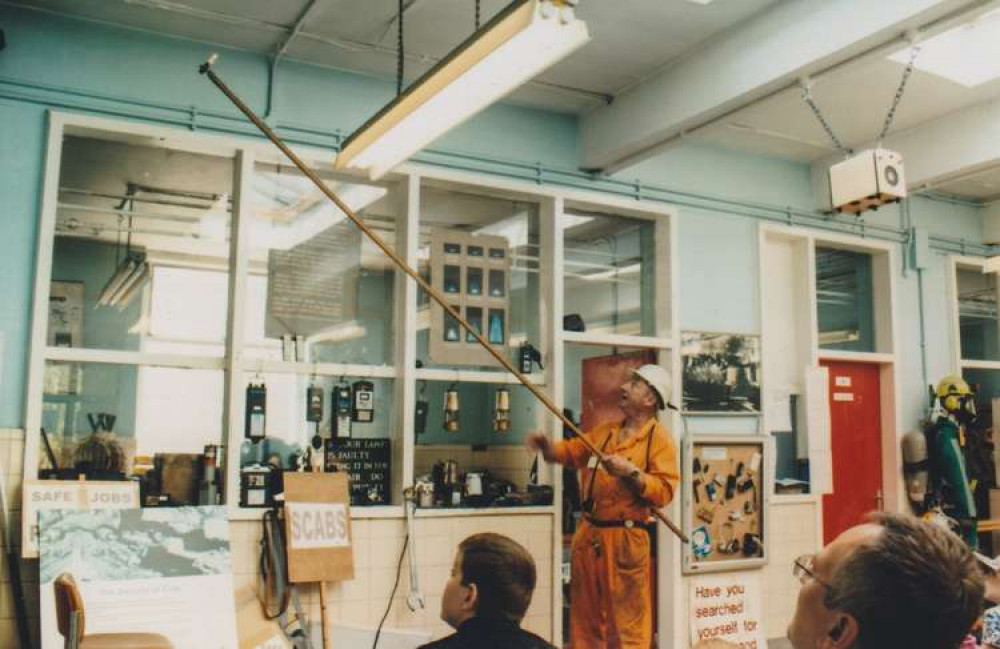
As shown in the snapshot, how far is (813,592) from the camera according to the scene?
1.44 metres

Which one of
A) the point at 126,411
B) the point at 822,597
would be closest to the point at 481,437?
the point at 126,411

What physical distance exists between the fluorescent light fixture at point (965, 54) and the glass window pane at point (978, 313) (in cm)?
331

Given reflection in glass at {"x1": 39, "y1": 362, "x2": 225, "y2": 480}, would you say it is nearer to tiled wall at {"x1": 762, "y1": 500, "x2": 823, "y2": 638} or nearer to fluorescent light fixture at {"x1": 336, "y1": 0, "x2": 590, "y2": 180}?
fluorescent light fixture at {"x1": 336, "y1": 0, "x2": 590, "y2": 180}

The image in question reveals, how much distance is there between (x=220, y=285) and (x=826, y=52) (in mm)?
7222

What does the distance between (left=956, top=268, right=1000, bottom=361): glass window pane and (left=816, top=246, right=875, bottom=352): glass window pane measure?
4.08 ft

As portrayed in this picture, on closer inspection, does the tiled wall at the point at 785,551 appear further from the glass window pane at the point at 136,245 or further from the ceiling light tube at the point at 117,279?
the ceiling light tube at the point at 117,279

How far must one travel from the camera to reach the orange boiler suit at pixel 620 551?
474 cm

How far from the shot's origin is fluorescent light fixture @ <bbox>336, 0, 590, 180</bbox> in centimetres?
281

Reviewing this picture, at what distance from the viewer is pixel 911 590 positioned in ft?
4.29

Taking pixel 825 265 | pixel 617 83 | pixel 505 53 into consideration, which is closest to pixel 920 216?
pixel 825 265

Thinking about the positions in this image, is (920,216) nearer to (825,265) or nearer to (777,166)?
(825,265)

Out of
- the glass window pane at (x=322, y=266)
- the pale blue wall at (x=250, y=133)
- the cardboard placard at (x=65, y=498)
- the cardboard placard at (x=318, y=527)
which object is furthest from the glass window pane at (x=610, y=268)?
the cardboard placard at (x=65, y=498)

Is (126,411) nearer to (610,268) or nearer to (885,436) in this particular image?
(610,268)

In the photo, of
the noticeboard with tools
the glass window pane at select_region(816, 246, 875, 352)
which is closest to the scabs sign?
the noticeboard with tools
